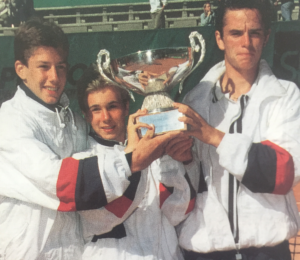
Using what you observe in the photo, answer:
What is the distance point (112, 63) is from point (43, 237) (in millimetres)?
656

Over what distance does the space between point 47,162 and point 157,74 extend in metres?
0.47

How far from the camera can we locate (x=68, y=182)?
111 centimetres

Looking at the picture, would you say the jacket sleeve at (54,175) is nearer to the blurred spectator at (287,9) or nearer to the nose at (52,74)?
the nose at (52,74)

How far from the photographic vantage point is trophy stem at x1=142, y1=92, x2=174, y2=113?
43.8 inches

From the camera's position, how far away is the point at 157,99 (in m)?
1.13

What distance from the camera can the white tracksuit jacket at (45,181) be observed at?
1.11 metres

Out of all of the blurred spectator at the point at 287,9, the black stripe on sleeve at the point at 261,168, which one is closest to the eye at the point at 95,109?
the black stripe on sleeve at the point at 261,168

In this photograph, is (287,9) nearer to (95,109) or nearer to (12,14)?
(95,109)

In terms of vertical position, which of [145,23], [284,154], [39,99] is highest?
[145,23]

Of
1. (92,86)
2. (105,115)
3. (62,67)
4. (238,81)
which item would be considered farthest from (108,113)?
(238,81)

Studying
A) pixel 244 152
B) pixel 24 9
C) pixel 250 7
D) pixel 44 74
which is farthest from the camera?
pixel 24 9

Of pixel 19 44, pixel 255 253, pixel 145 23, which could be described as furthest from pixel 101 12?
pixel 255 253

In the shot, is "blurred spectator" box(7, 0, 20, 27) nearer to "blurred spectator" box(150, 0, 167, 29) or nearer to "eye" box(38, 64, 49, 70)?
"eye" box(38, 64, 49, 70)

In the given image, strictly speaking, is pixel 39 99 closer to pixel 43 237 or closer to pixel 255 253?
pixel 43 237
